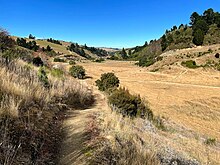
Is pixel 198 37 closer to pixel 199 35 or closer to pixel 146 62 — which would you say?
pixel 199 35

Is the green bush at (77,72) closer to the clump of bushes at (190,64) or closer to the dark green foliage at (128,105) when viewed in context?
the clump of bushes at (190,64)

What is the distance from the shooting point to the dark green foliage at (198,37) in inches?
2542

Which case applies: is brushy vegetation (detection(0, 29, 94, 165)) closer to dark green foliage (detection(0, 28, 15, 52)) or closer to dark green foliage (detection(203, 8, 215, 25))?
dark green foliage (detection(0, 28, 15, 52))

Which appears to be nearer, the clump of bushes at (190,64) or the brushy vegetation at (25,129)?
the brushy vegetation at (25,129)

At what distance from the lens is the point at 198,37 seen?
64688 mm

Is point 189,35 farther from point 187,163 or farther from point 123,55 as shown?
point 187,163

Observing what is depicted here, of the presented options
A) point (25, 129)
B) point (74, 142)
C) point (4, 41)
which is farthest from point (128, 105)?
point (4, 41)

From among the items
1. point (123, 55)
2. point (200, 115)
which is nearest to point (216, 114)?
point (200, 115)

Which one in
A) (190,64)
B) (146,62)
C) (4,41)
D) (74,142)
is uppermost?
(4,41)

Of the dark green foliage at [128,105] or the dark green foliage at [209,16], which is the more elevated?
the dark green foliage at [209,16]

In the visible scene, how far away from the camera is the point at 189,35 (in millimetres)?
74125

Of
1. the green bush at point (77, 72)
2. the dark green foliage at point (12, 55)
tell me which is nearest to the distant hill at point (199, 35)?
the green bush at point (77, 72)

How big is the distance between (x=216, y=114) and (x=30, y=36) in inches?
5315

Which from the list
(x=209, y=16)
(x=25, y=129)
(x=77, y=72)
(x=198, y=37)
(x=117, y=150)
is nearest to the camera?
(x=25, y=129)
